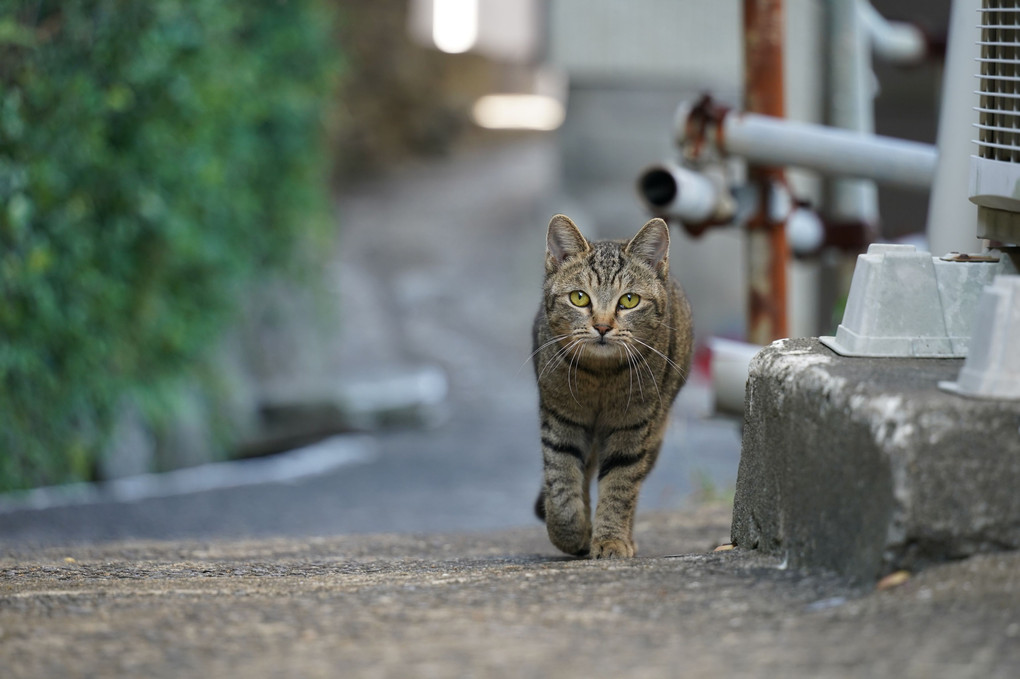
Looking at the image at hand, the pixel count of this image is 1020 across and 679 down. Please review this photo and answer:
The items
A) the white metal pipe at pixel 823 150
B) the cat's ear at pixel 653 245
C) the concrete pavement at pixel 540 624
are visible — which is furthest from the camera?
the white metal pipe at pixel 823 150

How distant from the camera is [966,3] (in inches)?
126

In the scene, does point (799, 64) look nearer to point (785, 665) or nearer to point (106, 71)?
point (106, 71)

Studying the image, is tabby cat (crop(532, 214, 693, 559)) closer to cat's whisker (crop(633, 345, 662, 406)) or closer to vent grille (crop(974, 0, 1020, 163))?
cat's whisker (crop(633, 345, 662, 406))

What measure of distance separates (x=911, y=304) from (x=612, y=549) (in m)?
1.14

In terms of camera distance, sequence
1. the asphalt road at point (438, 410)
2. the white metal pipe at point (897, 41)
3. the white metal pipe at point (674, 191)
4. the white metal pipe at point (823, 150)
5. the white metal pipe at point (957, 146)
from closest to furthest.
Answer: the white metal pipe at point (957, 146) < the white metal pipe at point (674, 191) < the white metal pipe at point (823, 150) < the asphalt road at point (438, 410) < the white metal pipe at point (897, 41)

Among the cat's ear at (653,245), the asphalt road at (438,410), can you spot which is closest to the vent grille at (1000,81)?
the cat's ear at (653,245)

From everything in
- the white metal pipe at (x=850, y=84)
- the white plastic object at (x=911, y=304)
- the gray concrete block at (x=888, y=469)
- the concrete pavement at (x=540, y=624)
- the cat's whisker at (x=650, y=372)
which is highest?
the white metal pipe at (x=850, y=84)

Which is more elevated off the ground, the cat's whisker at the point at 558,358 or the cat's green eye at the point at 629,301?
the cat's green eye at the point at 629,301

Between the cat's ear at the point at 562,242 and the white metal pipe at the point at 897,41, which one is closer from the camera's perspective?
the cat's ear at the point at 562,242

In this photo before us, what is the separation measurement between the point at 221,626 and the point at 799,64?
946cm

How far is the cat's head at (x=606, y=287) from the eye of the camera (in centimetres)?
321

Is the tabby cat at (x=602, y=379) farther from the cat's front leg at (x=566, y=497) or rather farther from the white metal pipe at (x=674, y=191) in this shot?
the white metal pipe at (x=674, y=191)

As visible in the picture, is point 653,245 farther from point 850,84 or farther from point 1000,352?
point 850,84

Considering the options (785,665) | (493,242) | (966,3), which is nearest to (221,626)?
(785,665)
